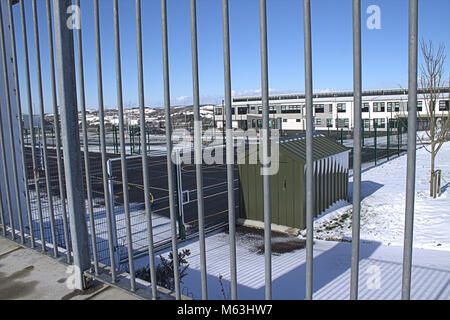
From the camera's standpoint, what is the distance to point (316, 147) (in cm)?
1044

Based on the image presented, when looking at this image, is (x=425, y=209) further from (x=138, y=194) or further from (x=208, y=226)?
(x=138, y=194)

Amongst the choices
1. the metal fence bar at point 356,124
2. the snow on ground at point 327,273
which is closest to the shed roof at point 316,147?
the snow on ground at point 327,273

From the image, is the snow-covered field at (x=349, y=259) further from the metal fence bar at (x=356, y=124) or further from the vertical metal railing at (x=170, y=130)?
the metal fence bar at (x=356, y=124)

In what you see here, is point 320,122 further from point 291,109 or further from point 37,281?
point 37,281

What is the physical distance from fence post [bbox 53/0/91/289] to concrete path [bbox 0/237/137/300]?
0.12 m

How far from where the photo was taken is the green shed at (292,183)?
9.16 metres

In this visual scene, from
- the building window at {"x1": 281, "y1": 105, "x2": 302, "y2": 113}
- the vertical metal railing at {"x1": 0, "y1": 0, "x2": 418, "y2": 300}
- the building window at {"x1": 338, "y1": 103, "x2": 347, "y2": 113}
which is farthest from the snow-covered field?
the building window at {"x1": 281, "y1": 105, "x2": 302, "y2": 113}

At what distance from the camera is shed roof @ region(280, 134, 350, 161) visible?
370 inches

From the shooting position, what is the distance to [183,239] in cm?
845

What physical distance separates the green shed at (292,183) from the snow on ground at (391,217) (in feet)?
1.76

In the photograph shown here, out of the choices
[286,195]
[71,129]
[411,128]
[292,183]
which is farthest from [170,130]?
[286,195]

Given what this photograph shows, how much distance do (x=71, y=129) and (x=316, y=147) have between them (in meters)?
8.78

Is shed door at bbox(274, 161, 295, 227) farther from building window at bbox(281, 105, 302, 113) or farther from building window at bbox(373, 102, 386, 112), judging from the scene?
building window at bbox(281, 105, 302, 113)

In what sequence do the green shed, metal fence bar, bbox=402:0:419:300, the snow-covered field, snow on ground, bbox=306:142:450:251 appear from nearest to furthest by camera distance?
metal fence bar, bbox=402:0:419:300 → the snow-covered field → snow on ground, bbox=306:142:450:251 → the green shed
